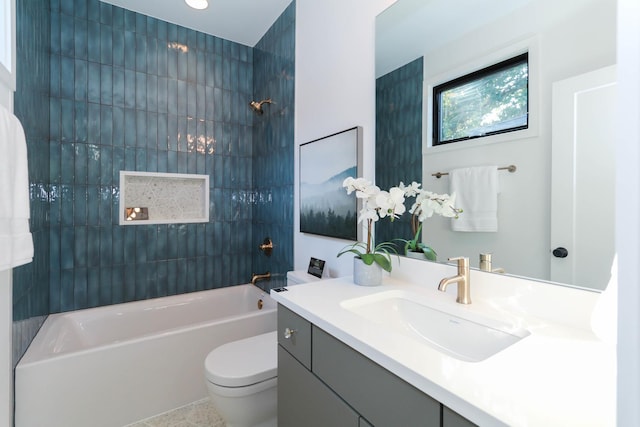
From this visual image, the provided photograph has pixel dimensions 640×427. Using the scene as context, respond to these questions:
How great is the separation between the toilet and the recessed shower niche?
1.54 metres

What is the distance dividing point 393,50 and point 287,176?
122 cm

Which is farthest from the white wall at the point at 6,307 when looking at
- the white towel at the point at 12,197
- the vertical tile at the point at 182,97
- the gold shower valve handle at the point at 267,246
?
the gold shower valve handle at the point at 267,246

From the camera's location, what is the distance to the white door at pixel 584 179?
817 millimetres

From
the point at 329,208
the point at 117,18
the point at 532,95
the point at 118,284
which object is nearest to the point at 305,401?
the point at 329,208

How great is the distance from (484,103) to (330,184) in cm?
95

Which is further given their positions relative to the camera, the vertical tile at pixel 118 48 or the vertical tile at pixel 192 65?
the vertical tile at pixel 192 65

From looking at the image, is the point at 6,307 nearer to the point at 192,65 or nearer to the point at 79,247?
the point at 79,247

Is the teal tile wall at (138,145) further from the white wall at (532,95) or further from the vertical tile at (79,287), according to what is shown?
the white wall at (532,95)

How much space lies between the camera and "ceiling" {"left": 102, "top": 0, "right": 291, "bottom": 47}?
234cm

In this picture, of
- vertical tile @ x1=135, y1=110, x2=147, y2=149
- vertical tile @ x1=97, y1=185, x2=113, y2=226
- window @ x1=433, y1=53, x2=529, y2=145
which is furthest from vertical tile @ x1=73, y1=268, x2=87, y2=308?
window @ x1=433, y1=53, x2=529, y2=145

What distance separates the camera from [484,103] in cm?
113

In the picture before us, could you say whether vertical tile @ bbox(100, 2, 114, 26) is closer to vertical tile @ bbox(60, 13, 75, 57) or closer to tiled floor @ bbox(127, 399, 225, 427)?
vertical tile @ bbox(60, 13, 75, 57)

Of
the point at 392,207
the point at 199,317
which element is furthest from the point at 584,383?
the point at 199,317

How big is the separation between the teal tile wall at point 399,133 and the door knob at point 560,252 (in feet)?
1.85
